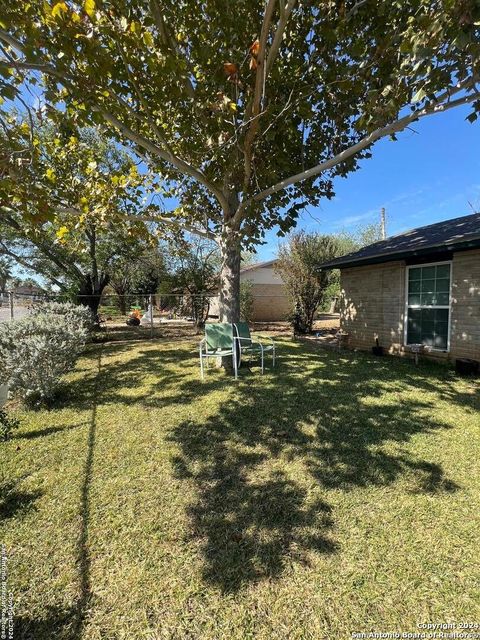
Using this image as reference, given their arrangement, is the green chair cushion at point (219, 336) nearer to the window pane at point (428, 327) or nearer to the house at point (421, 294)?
the house at point (421, 294)

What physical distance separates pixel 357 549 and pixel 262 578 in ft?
2.29

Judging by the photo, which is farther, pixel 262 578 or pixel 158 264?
pixel 158 264

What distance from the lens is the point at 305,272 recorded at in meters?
13.2

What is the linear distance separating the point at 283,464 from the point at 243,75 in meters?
6.46

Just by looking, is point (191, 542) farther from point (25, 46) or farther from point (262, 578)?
point (25, 46)

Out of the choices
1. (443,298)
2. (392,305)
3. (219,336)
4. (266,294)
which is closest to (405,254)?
(443,298)

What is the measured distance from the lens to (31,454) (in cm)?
357

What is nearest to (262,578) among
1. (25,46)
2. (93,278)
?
(25,46)

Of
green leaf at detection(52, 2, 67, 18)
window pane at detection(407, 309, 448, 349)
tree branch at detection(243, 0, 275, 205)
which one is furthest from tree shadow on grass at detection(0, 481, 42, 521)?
window pane at detection(407, 309, 448, 349)

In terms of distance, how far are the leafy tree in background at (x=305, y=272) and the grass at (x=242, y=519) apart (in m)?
8.59

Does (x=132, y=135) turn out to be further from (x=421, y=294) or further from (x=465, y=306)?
(x=465, y=306)

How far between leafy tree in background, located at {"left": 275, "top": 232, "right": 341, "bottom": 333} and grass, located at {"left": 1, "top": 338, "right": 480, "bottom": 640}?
859 cm

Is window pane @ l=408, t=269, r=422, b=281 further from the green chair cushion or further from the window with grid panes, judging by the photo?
the green chair cushion

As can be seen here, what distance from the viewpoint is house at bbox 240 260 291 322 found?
2212cm
